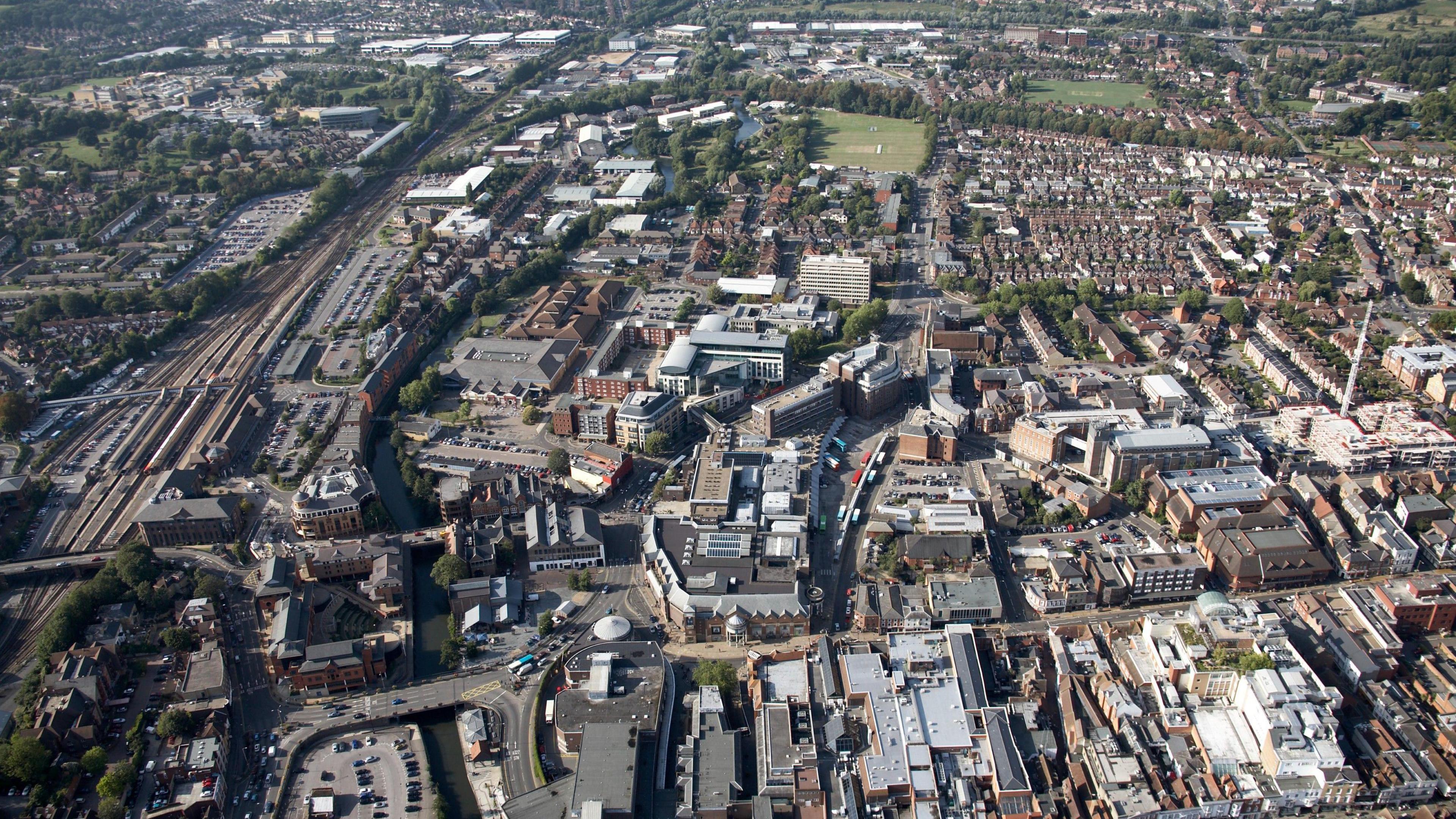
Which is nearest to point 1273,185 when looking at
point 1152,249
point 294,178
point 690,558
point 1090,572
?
point 1152,249

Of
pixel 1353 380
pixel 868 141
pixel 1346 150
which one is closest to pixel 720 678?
pixel 1353 380

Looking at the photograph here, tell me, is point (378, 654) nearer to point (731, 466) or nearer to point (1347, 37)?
point (731, 466)

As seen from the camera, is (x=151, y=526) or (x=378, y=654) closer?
(x=378, y=654)

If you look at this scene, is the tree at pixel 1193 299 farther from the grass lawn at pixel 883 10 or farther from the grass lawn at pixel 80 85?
the grass lawn at pixel 80 85

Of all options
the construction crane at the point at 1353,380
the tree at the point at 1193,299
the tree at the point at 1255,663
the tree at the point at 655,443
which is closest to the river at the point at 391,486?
the tree at the point at 655,443

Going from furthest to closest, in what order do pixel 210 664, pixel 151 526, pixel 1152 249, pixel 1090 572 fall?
pixel 1152 249 < pixel 151 526 < pixel 1090 572 < pixel 210 664

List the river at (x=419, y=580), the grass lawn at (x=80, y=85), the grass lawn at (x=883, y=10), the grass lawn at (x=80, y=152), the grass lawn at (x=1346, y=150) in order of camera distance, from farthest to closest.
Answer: the grass lawn at (x=883, y=10) → the grass lawn at (x=80, y=85) → the grass lawn at (x=80, y=152) → the grass lawn at (x=1346, y=150) → the river at (x=419, y=580)

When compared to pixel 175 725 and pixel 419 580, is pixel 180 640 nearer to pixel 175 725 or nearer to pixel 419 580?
pixel 175 725
